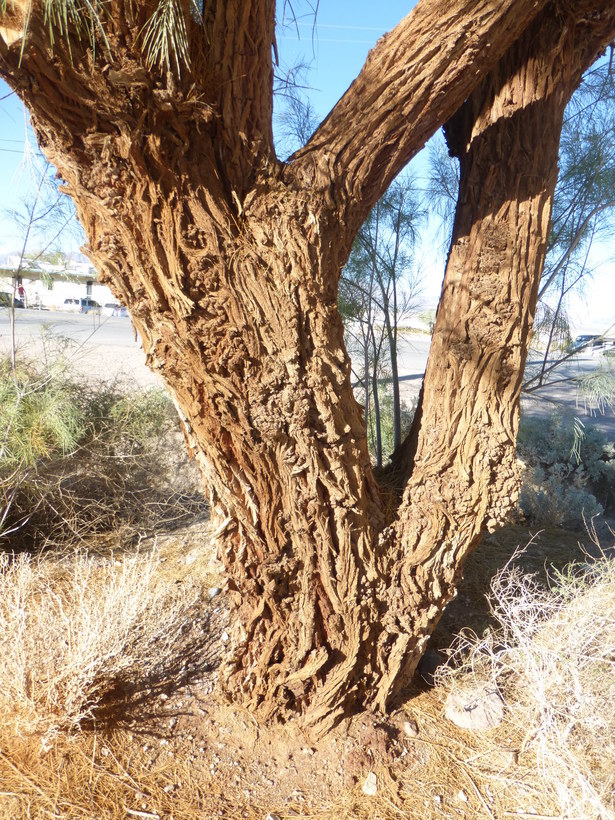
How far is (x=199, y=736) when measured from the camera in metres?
2.05

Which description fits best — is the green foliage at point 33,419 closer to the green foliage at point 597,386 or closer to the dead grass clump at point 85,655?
the dead grass clump at point 85,655

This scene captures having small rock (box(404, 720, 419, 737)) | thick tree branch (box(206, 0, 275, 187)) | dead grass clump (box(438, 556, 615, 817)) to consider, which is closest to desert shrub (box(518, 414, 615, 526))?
dead grass clump (box(438, 556, 615, 817))

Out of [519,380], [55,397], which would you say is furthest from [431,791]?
[55,397]

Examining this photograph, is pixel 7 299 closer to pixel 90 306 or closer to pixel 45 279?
pixel 45 279

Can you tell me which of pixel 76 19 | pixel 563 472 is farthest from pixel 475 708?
pixel 563 472

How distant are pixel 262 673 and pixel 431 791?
705 mm

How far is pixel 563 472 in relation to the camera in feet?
16.6

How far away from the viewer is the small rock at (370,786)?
1868 millimetres

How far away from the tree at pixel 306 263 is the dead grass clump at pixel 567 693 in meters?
0.41

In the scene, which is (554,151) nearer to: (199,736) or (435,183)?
(435,183)

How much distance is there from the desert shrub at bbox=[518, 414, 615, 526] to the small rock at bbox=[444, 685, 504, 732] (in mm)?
2152

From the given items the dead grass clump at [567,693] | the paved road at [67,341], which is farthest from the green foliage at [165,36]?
the paved road at [67,341]

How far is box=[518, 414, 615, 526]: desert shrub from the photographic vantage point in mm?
4182

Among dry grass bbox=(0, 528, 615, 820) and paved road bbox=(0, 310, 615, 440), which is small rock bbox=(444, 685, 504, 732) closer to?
dry grass bbox=(0, 528, 615, 820)
